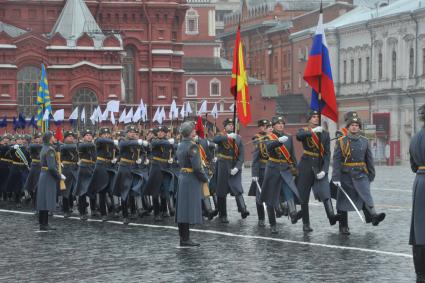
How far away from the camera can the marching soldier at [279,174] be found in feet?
60.3

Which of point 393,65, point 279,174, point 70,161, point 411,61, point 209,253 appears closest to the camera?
point 209,253

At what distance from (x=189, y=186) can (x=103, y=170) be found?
5785 mm

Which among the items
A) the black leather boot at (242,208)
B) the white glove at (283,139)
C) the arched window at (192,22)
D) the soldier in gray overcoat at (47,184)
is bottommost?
the black leather boot at (242,208)

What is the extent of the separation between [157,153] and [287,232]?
3.90m

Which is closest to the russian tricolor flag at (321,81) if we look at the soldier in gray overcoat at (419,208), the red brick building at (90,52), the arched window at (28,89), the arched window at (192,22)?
the soldier in gray overcoat at (419,208)

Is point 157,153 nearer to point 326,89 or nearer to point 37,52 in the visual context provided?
point 326,89

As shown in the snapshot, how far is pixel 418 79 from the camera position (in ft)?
229

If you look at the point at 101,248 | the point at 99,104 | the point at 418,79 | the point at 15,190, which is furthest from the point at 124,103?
the point at 101,248

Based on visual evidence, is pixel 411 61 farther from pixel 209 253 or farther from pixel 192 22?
pixel 209 253

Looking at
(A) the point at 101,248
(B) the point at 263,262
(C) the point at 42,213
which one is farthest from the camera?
(C) the point at 42,213

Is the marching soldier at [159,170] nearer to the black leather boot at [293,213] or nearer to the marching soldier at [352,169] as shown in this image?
the black leather boot at [293,213]

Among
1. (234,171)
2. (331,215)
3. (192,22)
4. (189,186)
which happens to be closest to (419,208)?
(189,186)

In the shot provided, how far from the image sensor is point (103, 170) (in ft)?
72.4

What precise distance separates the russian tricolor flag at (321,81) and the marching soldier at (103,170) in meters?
4.76
